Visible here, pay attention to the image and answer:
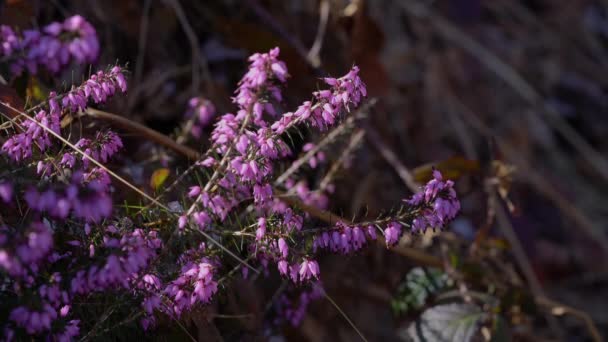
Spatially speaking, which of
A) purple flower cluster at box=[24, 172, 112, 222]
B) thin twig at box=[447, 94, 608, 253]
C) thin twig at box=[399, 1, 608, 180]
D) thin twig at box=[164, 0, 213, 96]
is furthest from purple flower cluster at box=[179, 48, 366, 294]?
thin twig at box=[399, 1, 608, 180]

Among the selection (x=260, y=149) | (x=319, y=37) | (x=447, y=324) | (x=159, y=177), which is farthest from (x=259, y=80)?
(x=319, y=37)

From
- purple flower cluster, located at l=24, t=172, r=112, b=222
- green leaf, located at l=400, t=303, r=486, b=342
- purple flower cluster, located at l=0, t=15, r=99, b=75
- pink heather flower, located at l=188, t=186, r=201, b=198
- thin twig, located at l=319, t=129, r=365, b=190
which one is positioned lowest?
green leaf, located at l=400, t=303, r=486, b=342

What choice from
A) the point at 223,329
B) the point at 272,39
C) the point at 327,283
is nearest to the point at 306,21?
the point at 272,39

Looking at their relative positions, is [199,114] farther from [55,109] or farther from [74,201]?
[74,201]

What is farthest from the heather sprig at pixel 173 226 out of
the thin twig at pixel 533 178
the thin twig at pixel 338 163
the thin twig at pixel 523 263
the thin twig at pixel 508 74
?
the thin twig at pixel 508 74

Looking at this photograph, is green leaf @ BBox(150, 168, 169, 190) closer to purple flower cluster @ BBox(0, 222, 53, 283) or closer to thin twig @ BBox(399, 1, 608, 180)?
purple flower cluster @ BBox(0, 222, 53, 283)

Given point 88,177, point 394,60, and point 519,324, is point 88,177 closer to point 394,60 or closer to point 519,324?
point 519,324
